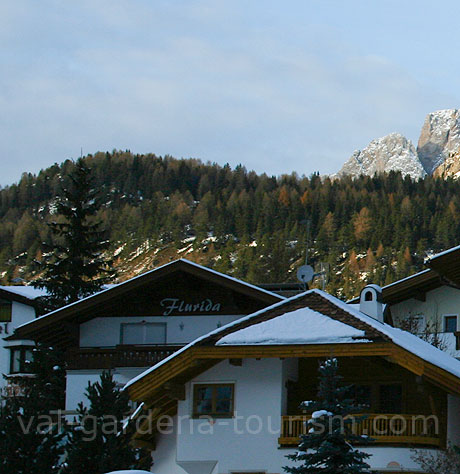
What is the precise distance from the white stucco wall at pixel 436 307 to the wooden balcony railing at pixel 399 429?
1314cm

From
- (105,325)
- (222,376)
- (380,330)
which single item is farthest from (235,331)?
(105,325)

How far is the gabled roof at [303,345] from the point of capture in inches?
966

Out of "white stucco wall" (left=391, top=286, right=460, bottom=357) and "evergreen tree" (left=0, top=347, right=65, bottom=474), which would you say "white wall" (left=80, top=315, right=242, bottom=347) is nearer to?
"white stucco wall" (left=391, top=286, right=460, bottom=357)

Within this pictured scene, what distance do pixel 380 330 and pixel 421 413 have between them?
227 cm

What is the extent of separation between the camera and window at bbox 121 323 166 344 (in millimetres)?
38344

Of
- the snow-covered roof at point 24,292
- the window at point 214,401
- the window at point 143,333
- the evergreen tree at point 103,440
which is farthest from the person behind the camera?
the snow-covered roof at point 24,292

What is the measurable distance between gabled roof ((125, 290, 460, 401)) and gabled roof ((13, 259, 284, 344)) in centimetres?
990

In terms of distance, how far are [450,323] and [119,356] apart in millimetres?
10786

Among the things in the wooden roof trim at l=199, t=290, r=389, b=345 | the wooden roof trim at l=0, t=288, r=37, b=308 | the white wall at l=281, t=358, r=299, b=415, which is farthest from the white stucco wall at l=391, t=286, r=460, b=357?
the wooden roof trim at l=0, t=288, r=37, b=308

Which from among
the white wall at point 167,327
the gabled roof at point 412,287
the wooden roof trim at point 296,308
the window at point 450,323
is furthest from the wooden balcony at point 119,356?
the wooden roof trim at point 296,308

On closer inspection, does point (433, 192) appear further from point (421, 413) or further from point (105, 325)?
point (421, 413)

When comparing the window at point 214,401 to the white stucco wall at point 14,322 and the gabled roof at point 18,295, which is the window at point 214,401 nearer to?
the gabled roof at point 18,295

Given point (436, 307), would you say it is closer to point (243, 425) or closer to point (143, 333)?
point (143, 333)

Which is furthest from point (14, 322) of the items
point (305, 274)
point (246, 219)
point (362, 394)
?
point (246, 219)
